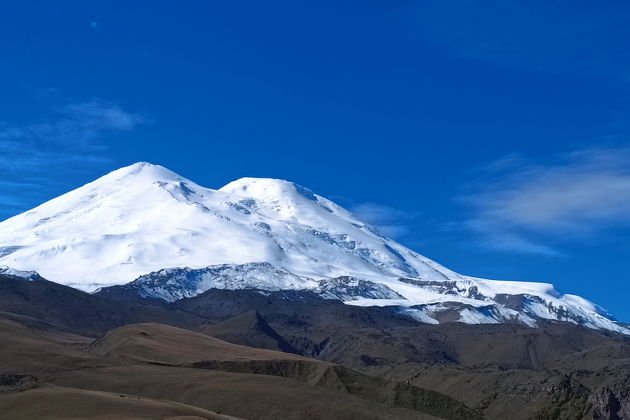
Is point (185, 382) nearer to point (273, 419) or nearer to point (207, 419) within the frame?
point (273, 419)

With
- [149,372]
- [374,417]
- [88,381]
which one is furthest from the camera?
[149,372]

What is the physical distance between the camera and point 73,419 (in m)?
120

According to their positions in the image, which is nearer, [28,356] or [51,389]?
[51,389]

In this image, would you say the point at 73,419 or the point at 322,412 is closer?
the point at 73,419

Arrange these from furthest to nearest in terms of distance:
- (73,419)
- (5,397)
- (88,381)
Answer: (88,381) < (5,397) < (73,419)

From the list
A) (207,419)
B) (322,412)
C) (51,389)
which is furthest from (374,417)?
(51,389)

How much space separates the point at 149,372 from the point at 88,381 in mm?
15822

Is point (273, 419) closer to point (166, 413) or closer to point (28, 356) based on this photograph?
point (166, 413)

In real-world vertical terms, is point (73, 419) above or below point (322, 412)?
below

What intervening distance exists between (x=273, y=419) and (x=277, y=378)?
25.7 meters

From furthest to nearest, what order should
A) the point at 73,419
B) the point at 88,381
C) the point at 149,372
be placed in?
the point at 149,372
the point at 88,381
the point at 73,419

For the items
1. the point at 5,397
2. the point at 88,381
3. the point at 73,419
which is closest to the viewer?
the point at 73,419

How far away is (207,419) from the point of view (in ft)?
415

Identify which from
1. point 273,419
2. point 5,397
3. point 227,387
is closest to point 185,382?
point 227,387
